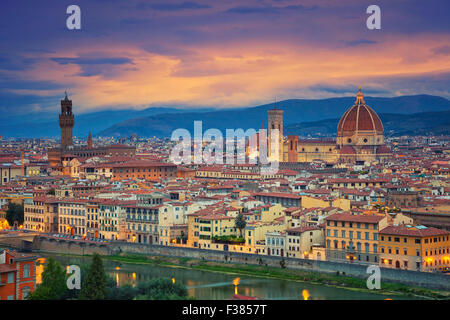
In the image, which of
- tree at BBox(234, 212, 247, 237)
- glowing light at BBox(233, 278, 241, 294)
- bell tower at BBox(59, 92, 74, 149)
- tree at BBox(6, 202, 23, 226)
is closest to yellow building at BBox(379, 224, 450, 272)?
glowing light at BBox(233, 278, 241, 294)

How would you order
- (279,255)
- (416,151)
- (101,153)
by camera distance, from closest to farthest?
1. (279,255)
2. (101,153)
3. (416,151)

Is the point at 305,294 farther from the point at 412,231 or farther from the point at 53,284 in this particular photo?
the point at 53,284

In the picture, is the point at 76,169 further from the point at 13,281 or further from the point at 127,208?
the point at 13,281

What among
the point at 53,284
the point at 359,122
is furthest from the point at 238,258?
the point at 359,122

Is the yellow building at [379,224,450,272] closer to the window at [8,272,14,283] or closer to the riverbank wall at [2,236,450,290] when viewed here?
the riverbank wall at [2,236,450,290]

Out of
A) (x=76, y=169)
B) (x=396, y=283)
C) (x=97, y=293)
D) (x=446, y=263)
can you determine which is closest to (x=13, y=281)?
(x=97, y=293)

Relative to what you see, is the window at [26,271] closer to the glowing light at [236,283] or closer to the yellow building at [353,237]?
the glowing light at [236,283]
